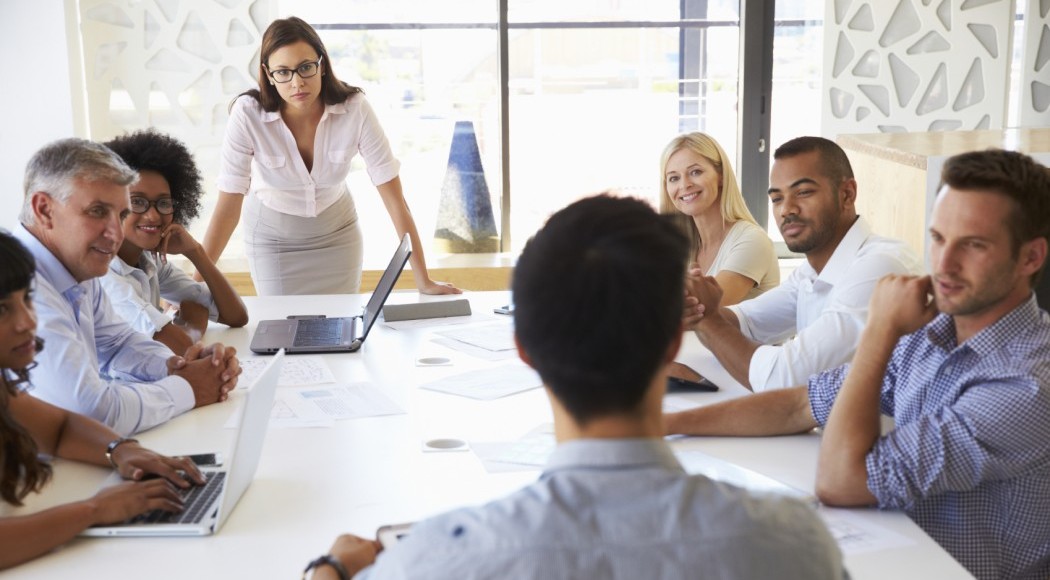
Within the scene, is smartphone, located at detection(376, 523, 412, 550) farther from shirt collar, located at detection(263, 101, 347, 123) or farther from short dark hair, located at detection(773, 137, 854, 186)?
shirt collar, located at detection(263, 101, 347, 123)

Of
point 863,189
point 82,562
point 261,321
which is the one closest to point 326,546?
point 82,562

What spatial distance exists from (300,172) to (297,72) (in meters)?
0.38

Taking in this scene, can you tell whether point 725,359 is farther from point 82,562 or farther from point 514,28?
point 514,28

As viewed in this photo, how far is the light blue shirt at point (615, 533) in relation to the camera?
864 mm

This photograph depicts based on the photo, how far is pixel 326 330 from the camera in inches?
115

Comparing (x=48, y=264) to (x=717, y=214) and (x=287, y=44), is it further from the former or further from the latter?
(x=717, y=214)

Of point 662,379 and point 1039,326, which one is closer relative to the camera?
point 662,379

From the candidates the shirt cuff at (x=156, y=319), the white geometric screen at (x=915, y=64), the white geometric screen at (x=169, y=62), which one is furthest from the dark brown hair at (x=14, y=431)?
the white geometric screen at (x=915, y=64)

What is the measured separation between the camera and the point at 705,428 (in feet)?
6.49

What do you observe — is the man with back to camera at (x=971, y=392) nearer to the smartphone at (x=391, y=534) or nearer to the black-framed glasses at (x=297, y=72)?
the smartphone at (x=391, y=534)

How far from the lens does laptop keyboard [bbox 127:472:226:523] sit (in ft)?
5.24

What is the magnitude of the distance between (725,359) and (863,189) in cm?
155

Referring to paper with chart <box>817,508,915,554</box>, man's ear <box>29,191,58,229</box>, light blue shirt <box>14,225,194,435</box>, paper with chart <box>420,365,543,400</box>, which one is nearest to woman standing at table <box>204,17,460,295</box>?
paper with chart <box>420,365,543,400</box>

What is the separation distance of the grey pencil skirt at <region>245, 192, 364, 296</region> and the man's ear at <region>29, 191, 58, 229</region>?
1.65m
